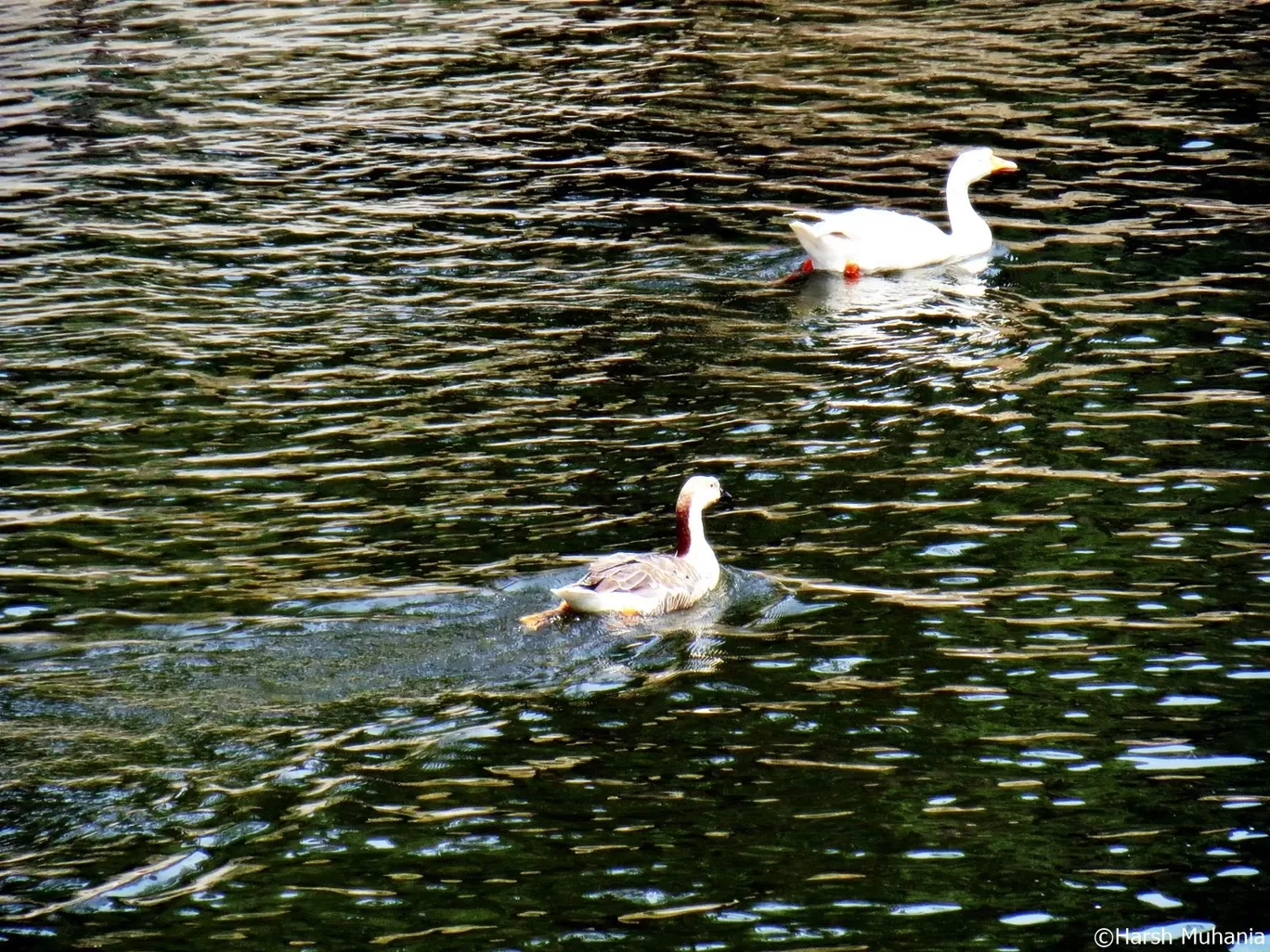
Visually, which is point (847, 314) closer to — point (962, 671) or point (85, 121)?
point (962, 671)

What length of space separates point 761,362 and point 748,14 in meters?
17.4

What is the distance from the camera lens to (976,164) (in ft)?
67.1

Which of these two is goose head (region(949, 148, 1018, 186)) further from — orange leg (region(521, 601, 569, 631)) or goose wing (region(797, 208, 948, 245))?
orange leg (region(521, 601, 569, 631))

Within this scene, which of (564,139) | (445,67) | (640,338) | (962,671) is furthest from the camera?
(445,67)

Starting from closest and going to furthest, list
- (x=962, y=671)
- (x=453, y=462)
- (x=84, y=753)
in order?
(x=84, y=753), (x=962, y=671), (x=453, y=462)

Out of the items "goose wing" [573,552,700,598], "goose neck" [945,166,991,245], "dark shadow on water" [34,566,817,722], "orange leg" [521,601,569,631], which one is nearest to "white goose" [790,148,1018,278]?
"goose neck" [945,166,991,245]

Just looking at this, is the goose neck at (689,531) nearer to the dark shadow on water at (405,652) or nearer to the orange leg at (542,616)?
the dark shadow on water at (405,652)

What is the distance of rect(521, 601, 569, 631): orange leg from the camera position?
11.4 meters

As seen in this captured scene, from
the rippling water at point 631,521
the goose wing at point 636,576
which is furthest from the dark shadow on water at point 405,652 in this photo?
the goose wing at point 636,576

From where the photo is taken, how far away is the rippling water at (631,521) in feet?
28.1

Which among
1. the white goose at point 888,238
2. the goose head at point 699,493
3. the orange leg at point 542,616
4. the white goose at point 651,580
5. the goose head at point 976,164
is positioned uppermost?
the goose head at point 976,164

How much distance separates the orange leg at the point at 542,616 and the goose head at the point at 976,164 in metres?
10.3

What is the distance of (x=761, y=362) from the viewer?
1634cm

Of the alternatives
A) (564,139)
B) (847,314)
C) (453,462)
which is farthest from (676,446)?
(564,139)
